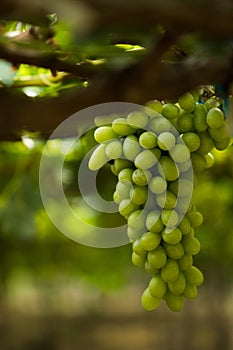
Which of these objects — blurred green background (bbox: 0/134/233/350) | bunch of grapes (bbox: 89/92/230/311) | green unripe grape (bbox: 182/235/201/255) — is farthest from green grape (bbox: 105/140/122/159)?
blurred green background (bbox: 0/134/233/350)

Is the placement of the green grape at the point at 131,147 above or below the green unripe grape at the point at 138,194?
above

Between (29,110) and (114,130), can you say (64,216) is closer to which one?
(114,130)

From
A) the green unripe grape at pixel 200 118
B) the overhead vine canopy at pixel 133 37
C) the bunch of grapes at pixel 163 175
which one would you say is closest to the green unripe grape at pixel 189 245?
the bunch of grapes at pixel 163 175

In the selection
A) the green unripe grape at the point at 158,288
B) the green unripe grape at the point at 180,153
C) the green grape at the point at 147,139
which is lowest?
the green unripe grape at the point at 158,288

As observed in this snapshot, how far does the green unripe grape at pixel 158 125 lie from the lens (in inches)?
27.2

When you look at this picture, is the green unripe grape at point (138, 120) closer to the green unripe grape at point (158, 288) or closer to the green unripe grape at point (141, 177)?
the green unripe grape at point (141, 177)

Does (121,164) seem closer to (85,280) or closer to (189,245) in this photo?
(189,245)

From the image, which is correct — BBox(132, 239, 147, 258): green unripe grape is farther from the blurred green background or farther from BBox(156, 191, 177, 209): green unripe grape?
the blurred green background

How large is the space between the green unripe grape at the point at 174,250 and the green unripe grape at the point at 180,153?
3.2 inches

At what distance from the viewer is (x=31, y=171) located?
1.91 m

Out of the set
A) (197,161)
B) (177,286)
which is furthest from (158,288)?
(197,161)

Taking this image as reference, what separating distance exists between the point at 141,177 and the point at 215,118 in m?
0.08

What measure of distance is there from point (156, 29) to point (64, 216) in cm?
124

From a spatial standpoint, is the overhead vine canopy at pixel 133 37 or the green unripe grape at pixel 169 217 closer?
the overhead vine canopy at pixel 133 37
